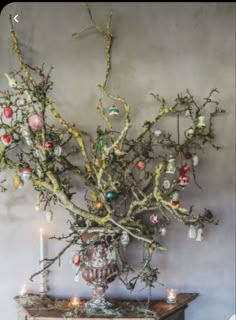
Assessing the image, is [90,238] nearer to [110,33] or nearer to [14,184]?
[14,184]

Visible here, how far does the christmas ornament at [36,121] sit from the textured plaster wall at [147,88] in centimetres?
30

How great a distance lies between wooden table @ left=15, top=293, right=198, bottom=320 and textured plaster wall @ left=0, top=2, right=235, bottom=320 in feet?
0.20

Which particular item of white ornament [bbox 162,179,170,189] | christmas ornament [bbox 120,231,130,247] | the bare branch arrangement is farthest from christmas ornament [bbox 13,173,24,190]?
white ornament [bbox 162,179,170,189]

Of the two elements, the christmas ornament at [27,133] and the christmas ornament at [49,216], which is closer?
the christmas ornament at [27,133]

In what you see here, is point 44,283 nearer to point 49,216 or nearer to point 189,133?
point 49,216

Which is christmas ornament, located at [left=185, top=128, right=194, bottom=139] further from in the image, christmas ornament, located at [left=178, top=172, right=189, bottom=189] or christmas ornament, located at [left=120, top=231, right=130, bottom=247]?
christmas ornament, located at [left=120, top=231, right=130, bottom=247]

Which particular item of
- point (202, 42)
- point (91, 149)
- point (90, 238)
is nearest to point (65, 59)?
point (91, 149)

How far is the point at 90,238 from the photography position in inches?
94.6

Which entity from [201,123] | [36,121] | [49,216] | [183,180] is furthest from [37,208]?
[201,123]

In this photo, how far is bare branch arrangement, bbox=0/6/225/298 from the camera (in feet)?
7.79

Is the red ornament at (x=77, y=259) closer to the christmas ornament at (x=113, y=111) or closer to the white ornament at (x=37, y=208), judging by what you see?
the white ornament at (x=37, y=208)

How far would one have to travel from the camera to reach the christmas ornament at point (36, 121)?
2.33m

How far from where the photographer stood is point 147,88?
260cm

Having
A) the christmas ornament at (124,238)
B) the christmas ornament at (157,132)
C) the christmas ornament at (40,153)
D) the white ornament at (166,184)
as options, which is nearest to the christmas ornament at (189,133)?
the christmas ornament at (157,132)
